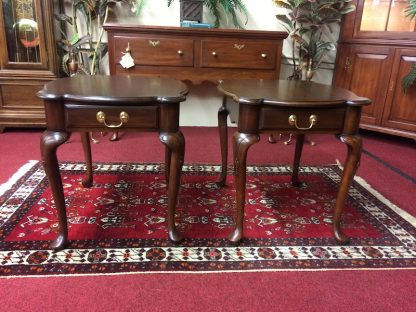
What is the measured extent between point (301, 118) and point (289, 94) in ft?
0.46

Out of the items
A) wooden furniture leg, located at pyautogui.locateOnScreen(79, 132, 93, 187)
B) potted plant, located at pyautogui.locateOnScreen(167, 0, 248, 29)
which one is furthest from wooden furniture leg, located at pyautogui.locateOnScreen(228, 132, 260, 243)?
potted plant, located at pyautogui.locateOnScreen(167, 0, 248, 29)

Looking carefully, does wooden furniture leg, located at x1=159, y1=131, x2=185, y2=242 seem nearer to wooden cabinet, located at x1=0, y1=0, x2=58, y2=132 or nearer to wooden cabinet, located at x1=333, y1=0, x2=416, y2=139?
wooden cabinet, located at x1=0, y1=0, x2=58, y2=132

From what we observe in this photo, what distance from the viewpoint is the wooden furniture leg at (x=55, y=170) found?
1217mm

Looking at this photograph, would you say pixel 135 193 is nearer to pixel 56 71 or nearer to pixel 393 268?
pixel 393 268

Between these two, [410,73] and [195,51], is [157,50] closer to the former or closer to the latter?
[195,51]

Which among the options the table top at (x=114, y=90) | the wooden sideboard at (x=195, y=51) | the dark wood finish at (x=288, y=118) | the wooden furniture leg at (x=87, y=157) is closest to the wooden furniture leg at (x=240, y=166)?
the dark wood finish at (x=288, y=118)

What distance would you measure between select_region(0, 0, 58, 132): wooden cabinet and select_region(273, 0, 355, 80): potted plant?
6.30ft

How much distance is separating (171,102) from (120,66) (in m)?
1.51

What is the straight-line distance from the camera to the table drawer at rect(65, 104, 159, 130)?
121cm

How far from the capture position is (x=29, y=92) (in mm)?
2797

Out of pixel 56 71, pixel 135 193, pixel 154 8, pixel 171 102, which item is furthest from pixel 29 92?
pixel 171 102

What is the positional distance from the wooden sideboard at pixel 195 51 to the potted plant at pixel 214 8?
26cm

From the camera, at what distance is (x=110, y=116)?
1.22 meters

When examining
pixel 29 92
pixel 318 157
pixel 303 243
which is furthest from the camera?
pixel 29 92
